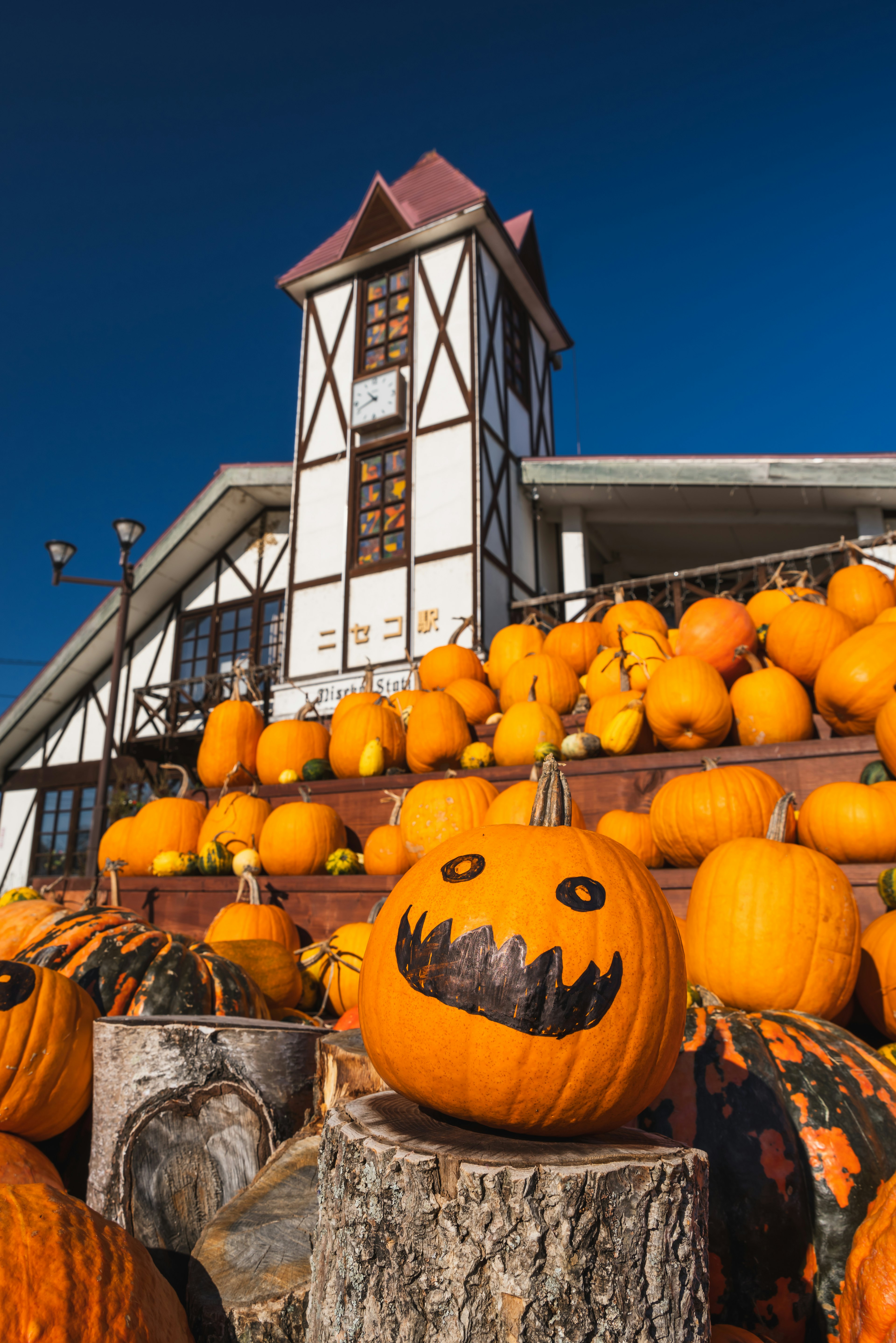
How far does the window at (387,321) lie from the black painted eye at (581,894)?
1081cm

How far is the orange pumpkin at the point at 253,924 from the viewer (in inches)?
165

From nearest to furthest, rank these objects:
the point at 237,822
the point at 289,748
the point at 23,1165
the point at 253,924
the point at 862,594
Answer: the point at 23,1165
the point at 253,924
the point at 862,594
the point at 237,822
the point at 289,748

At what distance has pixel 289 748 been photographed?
643 cm

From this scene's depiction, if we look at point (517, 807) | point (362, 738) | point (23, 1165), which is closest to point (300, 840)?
point (362, 738)

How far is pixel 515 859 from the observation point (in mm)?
1474

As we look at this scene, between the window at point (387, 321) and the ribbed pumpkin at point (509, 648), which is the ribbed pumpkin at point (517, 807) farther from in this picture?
the window at point (387, 321)

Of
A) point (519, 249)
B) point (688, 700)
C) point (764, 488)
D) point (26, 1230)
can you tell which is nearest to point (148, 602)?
point (519, 249)

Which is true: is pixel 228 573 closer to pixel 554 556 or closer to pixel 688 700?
pixel 554 556

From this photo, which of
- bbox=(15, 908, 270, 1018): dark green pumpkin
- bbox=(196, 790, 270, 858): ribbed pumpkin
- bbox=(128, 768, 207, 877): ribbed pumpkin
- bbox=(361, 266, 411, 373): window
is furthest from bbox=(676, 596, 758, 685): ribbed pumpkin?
bbox=(361, 266, 411, 373): window

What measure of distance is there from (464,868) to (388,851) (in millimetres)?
3254

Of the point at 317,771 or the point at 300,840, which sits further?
the point at 317,771

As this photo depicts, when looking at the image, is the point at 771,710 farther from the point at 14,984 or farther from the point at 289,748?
the point at 14,984

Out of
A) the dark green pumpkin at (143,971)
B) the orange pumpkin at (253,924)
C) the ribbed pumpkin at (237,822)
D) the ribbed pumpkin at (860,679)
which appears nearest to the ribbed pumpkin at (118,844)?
the ribbed pumpkin at (237,822)

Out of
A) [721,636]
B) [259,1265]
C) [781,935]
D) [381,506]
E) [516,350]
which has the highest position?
[516,350]
